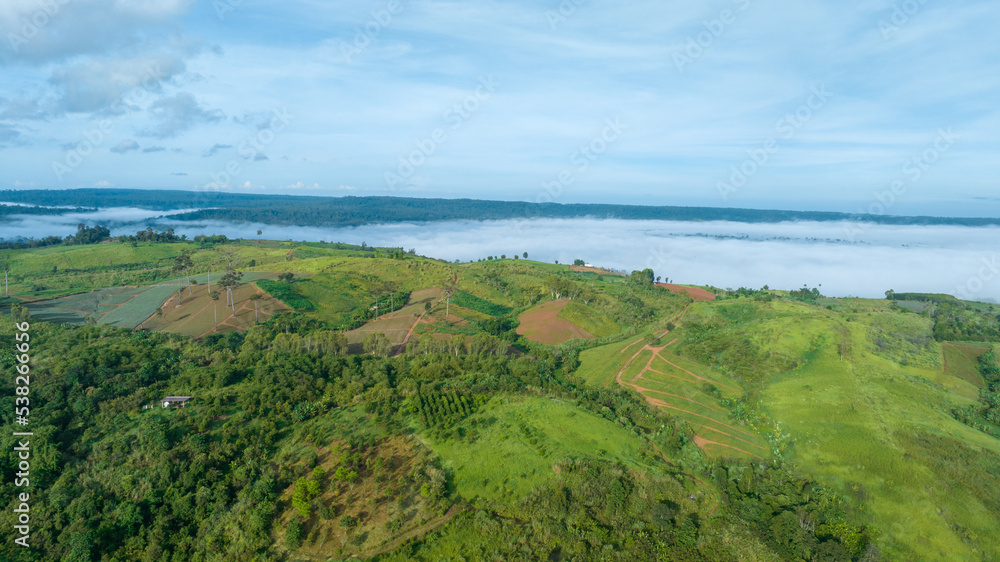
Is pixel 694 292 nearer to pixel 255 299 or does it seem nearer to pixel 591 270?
pixel 591 270

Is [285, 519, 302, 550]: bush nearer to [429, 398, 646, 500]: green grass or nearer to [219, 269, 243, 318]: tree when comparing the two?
[429, 398, 646, 500]: green grass

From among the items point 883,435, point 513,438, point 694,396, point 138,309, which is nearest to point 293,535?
point 513,438

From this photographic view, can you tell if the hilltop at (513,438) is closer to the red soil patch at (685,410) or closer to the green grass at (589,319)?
the red soil patch at (685,410)

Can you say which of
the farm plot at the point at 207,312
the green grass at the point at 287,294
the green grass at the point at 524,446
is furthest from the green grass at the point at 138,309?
the green grass at the point at 524,446

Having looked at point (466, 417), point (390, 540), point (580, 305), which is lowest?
point (390, 540)

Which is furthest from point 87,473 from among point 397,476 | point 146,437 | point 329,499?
point 397,476

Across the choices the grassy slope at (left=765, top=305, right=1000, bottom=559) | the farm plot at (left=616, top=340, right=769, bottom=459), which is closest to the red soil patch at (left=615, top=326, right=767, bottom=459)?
the farm plot at (left=616, top=340, right=769, bottom=459)

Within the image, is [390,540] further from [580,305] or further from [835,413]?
[580,305]
